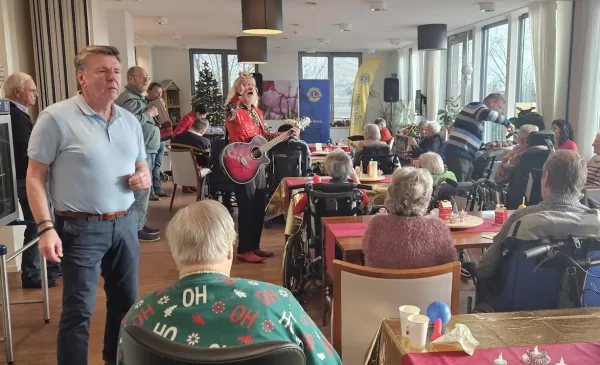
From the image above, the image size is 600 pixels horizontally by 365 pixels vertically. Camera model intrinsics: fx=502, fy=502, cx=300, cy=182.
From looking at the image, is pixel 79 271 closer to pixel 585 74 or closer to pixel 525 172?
pixel 525 172

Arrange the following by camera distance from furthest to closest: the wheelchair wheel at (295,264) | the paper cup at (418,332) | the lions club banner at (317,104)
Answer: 1. the lions club banner at (317,104)
2. the wheelchair wheel at (295,264)
3. the paper cup at (418,332)

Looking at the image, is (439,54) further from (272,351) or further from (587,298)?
(272,351)

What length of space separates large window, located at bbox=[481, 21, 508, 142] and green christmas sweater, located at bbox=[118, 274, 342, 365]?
305 inches

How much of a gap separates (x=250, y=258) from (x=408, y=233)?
8.33 ft

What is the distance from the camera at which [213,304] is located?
115cm

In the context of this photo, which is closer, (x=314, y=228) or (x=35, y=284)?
(x=314, y=228)

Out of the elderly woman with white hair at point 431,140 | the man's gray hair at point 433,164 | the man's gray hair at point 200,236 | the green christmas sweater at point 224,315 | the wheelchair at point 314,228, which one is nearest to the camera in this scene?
the green christmas sweater at point 224,315

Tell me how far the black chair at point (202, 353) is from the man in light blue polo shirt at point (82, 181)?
1105 mm

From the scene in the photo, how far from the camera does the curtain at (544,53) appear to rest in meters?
6.15

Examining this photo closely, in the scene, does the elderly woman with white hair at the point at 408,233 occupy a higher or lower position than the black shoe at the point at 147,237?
higher

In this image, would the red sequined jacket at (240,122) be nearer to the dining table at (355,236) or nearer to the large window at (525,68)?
the dining table at (355,236)

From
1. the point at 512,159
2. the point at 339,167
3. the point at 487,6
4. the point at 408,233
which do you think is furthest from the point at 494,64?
the point at 408,233

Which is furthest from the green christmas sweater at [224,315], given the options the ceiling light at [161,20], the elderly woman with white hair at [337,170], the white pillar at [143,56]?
the white pillar at [143,56]

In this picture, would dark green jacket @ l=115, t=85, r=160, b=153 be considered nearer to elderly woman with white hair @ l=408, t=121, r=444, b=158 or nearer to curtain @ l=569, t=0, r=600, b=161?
elderly woman with white hair @ l=408, t=121, r=444, b=158
